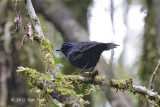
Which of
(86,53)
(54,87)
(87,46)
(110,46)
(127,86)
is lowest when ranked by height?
(127,86)

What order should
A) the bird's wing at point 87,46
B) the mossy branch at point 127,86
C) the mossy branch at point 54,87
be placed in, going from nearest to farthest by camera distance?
1. the mossy branch at point 54,87
2. the mossy branch at point 127,86
3. the bird's wing at point 87,46

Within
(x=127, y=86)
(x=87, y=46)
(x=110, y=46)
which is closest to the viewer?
(x=127, y=86)

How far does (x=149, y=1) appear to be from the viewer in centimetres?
759

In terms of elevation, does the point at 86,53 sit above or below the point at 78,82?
above

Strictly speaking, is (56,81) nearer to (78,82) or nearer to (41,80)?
(41,80)

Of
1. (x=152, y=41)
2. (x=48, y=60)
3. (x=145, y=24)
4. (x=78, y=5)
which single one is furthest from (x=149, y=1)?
(x=48, y=60)

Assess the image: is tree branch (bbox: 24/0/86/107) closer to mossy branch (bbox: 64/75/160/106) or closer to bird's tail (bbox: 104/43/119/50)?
mossy branch (bbox: 64/75/160/106)

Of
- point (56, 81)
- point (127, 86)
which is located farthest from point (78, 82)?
point (127, 86)

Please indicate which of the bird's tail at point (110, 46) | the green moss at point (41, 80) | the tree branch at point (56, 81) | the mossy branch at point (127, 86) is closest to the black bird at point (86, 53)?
the bird's tail at point (110, 46)

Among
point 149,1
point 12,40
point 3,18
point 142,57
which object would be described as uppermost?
point 149,1

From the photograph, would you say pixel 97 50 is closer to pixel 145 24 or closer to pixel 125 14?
pixel 125 14

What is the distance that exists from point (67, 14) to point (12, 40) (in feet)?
5.72

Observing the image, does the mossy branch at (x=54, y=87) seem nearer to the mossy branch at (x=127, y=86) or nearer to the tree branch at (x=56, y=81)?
the tree branch at (x=56, y=81)

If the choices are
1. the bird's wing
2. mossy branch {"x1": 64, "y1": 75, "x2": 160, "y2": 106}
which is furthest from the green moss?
the bird's wing
